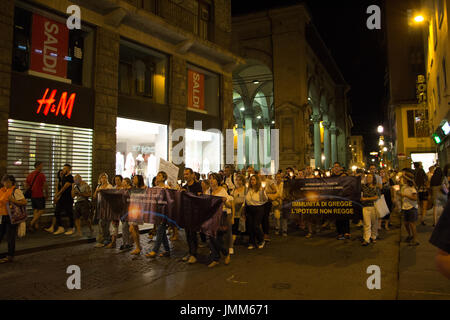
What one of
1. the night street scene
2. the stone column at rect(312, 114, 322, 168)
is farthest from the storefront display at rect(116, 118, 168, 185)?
the stone column at rect(312, 114, 322, 168)

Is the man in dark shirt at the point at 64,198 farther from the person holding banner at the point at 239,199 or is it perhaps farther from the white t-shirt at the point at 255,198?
the white t-shirt at the point at 255,198

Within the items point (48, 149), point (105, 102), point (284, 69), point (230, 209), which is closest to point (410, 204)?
point (230, 209)

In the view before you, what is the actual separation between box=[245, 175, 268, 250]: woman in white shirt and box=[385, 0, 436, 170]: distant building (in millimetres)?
29499

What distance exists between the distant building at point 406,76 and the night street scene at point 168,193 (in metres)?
18.4

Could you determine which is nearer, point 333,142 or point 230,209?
point 230,209

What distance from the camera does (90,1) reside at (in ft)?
44.0

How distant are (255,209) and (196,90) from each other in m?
11.4

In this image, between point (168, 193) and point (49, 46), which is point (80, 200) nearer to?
point (168, 193)

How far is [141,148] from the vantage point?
17203mm

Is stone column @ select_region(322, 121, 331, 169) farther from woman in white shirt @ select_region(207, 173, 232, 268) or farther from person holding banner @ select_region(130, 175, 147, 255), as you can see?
woman in white shirt @ select_region(207, 173, 232, 268)

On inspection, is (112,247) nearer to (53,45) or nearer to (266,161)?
(53,45)

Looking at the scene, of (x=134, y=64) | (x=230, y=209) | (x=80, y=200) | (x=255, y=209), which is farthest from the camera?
(x=134, y=64)

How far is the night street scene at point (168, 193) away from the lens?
571 centimetres

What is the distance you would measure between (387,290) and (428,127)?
24565 mm
